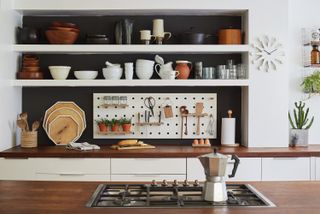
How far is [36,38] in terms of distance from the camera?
4.43 meters

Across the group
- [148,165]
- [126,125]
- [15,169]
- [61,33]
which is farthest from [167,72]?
[15,169]

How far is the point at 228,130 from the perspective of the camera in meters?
4.47

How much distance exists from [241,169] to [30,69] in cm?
211

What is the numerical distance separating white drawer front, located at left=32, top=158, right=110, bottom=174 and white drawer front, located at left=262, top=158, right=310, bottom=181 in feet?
4.47

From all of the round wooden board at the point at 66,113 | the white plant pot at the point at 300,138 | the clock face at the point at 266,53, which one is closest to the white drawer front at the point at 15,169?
the round wooden board at the point at 66,113

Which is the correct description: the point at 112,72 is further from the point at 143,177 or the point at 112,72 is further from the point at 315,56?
the point at 315,56

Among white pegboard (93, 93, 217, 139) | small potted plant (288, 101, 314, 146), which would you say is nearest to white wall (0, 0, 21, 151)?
white pegboard (93, 93, 217, 139)

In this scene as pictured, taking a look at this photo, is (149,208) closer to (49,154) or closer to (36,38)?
(49,154)

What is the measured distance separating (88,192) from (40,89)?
2.48 m

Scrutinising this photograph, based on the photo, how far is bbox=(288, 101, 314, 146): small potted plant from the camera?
14.6ft

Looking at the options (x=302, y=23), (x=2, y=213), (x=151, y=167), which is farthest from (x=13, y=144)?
(x=302, y=23)

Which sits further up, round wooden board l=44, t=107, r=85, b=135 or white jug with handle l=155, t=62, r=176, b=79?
white jug with handle l=155, t=62, r=176, b=79

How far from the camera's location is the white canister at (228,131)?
4461 mm

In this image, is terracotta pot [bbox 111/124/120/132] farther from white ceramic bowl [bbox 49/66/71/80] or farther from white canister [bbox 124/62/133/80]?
white ceramic bowl [bbox 49/66/71/80]
